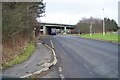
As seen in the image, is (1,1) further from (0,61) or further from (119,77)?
(119,77)

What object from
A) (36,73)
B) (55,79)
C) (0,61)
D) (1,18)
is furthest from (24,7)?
(55,79)

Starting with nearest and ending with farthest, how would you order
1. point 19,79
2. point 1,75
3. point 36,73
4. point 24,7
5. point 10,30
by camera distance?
point 19,79
point 1,75
point 36,73
point 10,30
point 24,7

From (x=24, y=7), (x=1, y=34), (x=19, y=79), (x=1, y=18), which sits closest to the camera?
(x=19, y=79)

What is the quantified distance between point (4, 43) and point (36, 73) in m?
8.63

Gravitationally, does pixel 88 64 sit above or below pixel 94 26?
below

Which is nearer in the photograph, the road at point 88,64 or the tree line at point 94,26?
the road at point 88,64

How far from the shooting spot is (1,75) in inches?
513

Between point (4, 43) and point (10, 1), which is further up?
point (10, 1)

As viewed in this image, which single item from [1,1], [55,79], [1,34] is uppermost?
[1,1]

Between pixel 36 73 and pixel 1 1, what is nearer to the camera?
pixel 36 73

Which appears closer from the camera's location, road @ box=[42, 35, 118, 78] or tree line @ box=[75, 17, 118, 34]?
road @ box=[42, 35, 118, 78]

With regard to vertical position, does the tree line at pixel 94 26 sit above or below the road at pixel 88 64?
above

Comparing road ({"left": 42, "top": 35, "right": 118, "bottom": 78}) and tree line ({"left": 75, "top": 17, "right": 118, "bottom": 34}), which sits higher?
tree line ({"left": 75, "top": 17, "right": 118, "bottom": 34})

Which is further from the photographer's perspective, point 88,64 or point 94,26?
point 94,26
